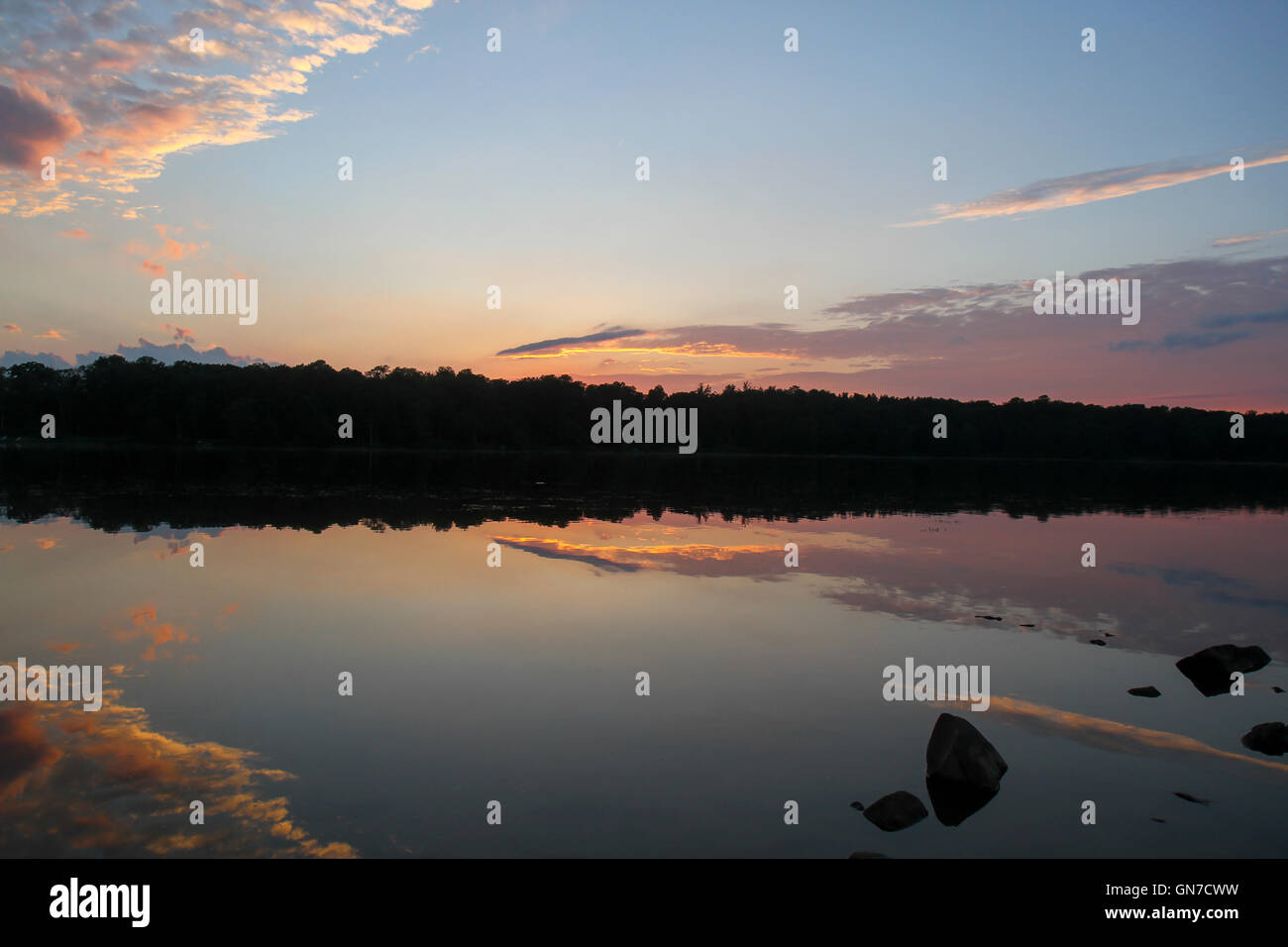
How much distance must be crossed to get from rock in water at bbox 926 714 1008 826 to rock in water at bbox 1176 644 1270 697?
20.4 ft

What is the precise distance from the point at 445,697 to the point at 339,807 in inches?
124

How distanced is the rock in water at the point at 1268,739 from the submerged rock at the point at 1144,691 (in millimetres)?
1547

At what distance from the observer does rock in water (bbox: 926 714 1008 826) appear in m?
8.12

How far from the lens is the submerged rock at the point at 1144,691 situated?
1184cm

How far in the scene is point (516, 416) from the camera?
13675 cm

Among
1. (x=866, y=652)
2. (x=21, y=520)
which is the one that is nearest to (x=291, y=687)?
(x=866, y=652)

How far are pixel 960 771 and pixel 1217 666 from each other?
7.42 meters

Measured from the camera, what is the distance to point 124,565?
58.5ft
